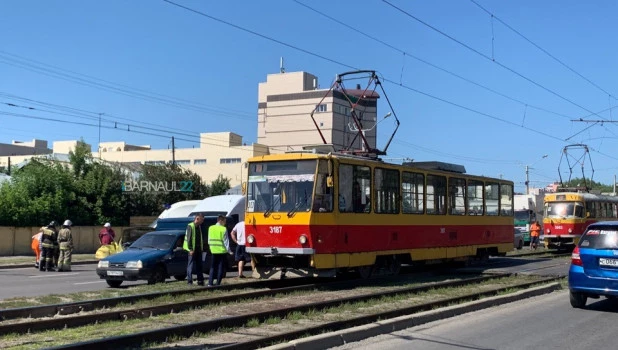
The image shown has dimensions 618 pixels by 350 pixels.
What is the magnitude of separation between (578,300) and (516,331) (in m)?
3.15

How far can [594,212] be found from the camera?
111ft

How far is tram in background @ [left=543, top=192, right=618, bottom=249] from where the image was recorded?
105 ft

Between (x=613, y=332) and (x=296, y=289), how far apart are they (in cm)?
704

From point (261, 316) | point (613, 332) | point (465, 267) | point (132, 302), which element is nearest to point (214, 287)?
point (132, 302)

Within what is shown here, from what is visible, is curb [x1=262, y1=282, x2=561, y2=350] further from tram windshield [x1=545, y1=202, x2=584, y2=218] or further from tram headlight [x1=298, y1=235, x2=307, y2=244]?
tram windshield [x1=545, y1=202, x2=584, y2=218]

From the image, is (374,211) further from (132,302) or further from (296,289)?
(132,302)

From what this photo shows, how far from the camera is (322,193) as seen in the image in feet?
49.4

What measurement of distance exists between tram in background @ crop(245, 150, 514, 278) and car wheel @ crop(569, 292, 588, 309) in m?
5.24

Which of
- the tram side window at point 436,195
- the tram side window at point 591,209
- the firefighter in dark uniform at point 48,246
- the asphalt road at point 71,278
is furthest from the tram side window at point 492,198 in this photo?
the firefighter in dark uniform at point 48,246

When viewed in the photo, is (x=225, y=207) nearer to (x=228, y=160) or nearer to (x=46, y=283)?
(x=46, y=283)

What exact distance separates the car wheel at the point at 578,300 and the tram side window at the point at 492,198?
1021 cm

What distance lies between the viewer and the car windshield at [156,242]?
57.4 feet

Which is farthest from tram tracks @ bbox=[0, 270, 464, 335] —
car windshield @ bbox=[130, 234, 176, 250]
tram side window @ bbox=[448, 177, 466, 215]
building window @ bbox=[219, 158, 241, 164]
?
building window @ bbox=[219, 158, 241, 164]

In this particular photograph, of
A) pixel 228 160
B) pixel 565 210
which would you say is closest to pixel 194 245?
pixel 565 210
